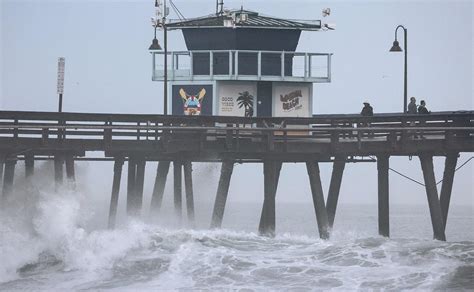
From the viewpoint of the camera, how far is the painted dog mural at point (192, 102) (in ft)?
140

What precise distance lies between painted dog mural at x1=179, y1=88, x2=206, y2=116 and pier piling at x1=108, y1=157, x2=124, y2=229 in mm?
4875

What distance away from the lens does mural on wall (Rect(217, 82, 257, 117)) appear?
4275cm

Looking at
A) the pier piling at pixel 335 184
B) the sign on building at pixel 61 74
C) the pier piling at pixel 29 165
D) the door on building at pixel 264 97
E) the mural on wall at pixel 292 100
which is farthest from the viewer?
the mural on wall at pixel 292 100

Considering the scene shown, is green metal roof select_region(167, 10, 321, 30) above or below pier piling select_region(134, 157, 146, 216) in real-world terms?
above

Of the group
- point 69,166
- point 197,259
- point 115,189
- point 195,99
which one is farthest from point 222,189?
point 197,259

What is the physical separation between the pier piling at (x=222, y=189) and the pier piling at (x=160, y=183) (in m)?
4.05

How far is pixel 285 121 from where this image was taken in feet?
123

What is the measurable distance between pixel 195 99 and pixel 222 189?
180 inches

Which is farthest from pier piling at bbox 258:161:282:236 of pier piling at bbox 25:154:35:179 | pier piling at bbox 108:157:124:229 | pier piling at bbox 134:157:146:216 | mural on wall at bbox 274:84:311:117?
pier piling at bbox 25:154:35:179

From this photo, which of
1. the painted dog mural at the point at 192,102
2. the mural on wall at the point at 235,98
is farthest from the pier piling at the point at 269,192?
the painted dog mural at the point at 192,102

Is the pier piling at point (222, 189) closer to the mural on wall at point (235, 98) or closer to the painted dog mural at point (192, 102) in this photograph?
the mural on wall at point (235, 98)

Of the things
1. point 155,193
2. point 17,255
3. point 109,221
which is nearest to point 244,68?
point 155,193

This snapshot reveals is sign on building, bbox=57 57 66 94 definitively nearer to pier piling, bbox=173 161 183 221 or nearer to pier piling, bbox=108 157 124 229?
pier piling, bbox=173 161 183 221

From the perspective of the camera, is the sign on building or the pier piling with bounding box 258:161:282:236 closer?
the pier piling with bounding box 258:161:282:236
